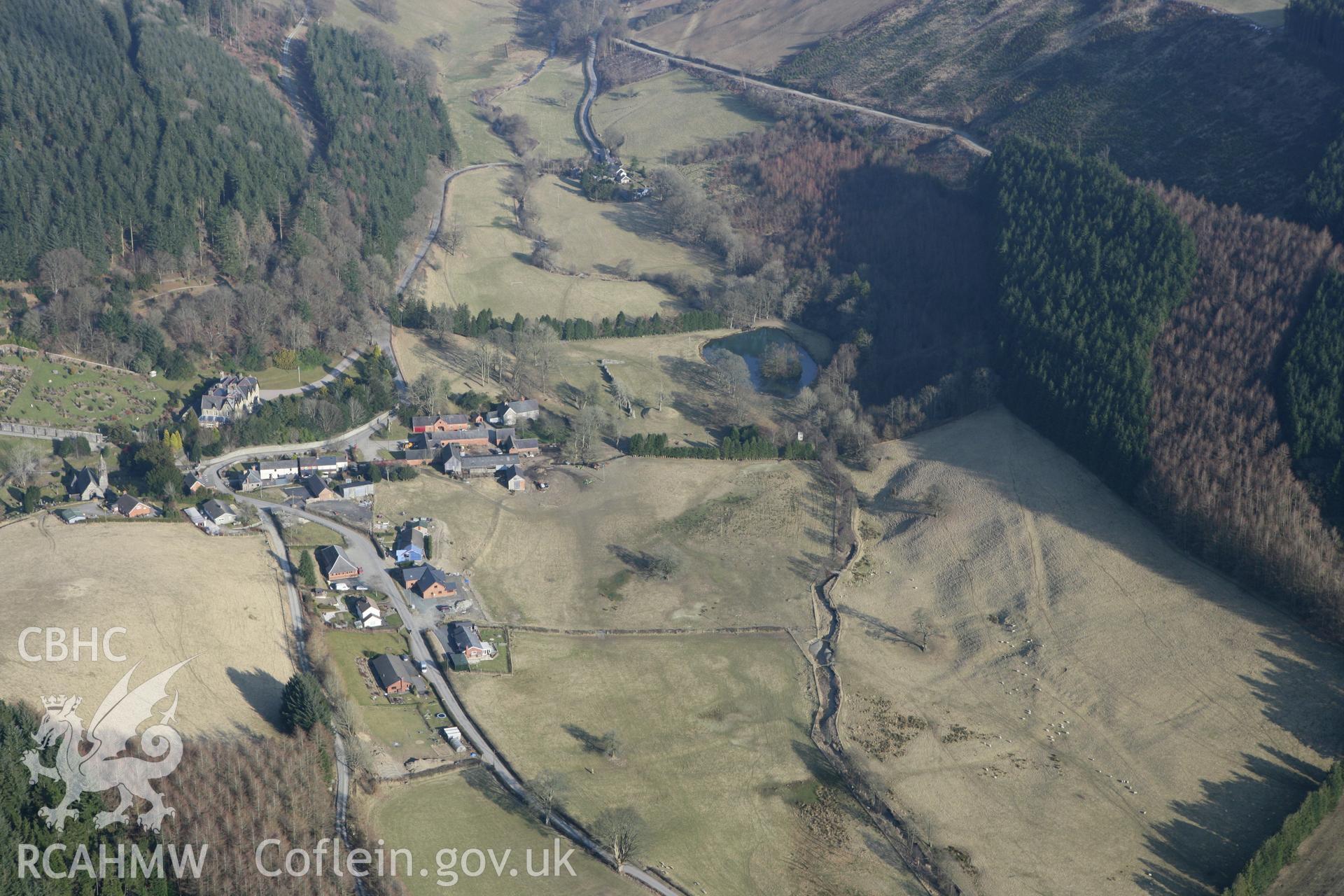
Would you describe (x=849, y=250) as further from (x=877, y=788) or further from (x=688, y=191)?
(x=877, y=788)

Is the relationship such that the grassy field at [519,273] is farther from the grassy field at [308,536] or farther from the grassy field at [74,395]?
the grassy field at [308,536]

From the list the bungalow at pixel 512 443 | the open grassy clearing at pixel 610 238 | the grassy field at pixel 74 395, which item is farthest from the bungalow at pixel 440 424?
the open grassy clearing at pixel 610 238

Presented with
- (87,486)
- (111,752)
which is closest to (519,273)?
(87,486)

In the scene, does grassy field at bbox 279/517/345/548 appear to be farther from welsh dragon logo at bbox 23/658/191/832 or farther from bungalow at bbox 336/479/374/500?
welsh dragon logo at bbox 23/658/191/832

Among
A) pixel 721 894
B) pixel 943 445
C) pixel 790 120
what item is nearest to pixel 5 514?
pixel 721 894

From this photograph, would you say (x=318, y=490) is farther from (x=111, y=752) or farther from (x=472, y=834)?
(x=472, y=834)

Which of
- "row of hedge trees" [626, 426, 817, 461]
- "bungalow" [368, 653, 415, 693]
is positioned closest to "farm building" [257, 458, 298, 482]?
"bungalow" [368, 653, 415, 693]
